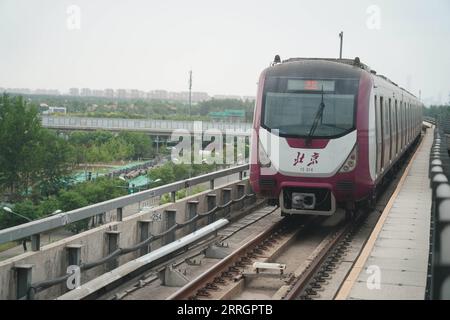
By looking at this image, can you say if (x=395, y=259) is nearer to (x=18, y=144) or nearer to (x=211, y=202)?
(x=211, y=202)


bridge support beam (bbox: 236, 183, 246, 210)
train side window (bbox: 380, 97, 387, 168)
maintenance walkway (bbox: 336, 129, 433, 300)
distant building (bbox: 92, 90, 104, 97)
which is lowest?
bridge support beam (bbox: 236, 183, 246, 210)

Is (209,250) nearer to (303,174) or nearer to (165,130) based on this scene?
(303,174)

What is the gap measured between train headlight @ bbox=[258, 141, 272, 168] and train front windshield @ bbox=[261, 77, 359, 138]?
0.41 metres

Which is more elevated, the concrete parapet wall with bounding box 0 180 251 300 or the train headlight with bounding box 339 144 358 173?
the train headlight with bounding box 339 144 358 173

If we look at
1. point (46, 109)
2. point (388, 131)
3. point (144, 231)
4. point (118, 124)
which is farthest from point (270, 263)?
point (46, 109)

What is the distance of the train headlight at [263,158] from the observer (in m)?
12.5

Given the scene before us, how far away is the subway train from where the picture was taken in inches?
481

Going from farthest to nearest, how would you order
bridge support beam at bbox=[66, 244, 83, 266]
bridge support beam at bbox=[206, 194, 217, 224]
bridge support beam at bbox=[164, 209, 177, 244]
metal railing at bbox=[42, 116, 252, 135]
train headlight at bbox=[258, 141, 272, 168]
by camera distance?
metal railing at bbox=[42, 116, 252, 135]
bridge support beam at bbox=[206, 194, 217, 224]
train headlight at bbox=[258, 141, 272, 168]
bridge support beam at bbox=[164, 209, 177, 244]
bridge support beam at bbox=[66, 244, 83, 266]

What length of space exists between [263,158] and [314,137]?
1008 millimetres

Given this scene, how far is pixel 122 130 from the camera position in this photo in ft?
318

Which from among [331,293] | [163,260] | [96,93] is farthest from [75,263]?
[96,93]

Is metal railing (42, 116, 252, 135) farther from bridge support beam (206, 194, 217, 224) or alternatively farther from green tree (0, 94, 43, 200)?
bridge support beam (206, 194, 217, 224)

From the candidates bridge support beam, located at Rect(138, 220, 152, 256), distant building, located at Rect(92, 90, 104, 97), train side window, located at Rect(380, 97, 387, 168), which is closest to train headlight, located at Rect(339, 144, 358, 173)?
train side window, located at Rect(380, 97, 387, 168)
